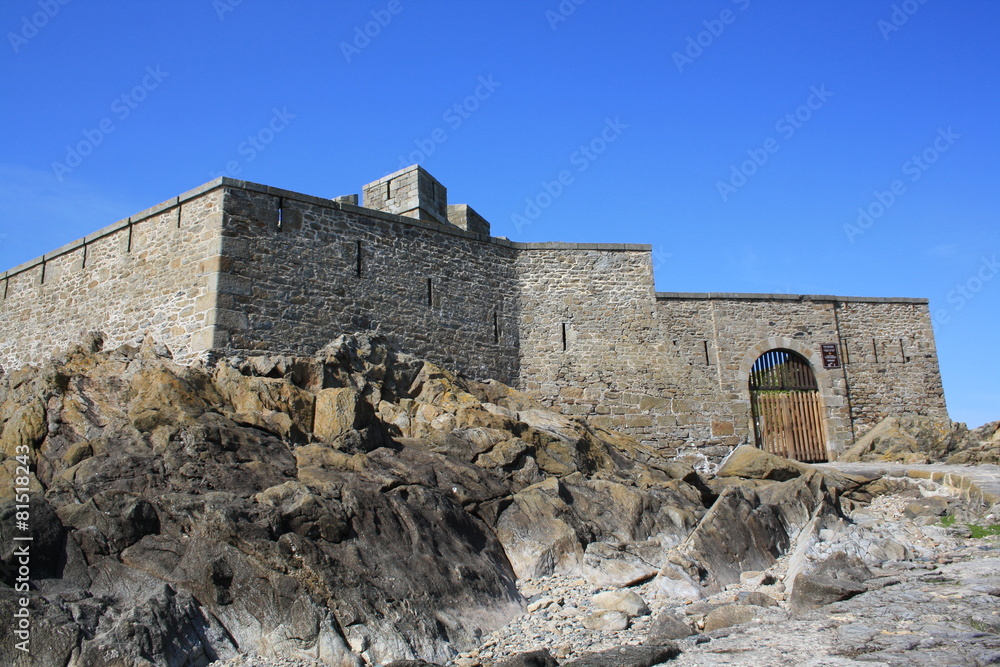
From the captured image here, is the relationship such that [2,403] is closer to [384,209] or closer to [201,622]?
[201,622]

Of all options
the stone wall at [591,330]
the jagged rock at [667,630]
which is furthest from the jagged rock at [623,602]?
the stone wall at [591,330]

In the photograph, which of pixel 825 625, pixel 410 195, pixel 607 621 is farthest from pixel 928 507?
pixel 410 195

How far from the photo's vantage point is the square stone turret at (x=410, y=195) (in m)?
16.0

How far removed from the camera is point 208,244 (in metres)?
12.6

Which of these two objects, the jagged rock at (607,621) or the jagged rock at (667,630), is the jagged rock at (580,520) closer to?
the jagged rock at (607,621)

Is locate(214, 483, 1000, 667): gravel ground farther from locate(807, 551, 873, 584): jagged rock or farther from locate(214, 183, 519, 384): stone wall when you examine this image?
locate(214, 183, 519, 384): stone wall

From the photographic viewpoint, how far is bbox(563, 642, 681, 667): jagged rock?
21.8 feet

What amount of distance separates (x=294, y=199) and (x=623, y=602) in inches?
341

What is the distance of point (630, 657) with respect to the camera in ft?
22.0

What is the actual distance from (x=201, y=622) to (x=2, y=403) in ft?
19.2

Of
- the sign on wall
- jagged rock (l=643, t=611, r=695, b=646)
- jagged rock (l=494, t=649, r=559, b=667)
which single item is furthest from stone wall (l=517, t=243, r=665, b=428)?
jagged rock (l=494, t=649, r=559, b=667)

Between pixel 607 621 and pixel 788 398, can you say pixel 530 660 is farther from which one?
pixel 788 398

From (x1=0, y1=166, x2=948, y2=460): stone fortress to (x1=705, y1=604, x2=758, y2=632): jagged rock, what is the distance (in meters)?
7.59

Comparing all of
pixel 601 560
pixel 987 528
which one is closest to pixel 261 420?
pixel 601 560
